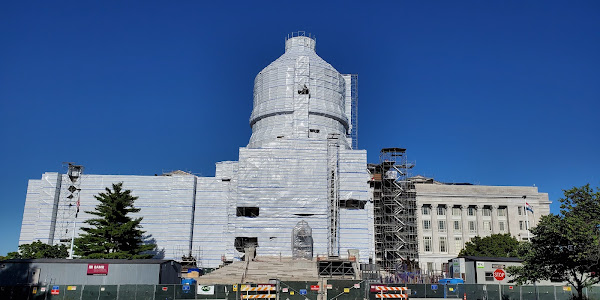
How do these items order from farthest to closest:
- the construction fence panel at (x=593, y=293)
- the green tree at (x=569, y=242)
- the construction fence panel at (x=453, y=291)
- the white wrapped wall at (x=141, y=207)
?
1. the white wrapped wall at (x=141, y=207)
2. the construction fence panel at (x=453, y=291)
3. the construction fence panel at (x=593, y=293)
4. the green tree at (x=569, y=242)

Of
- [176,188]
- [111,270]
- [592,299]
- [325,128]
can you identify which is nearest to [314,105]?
[325,128]

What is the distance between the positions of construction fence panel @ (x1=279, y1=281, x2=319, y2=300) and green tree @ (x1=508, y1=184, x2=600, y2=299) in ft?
35.4

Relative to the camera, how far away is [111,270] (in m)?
38.6

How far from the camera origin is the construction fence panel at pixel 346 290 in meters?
25.1

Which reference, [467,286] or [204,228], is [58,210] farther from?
[467,286]

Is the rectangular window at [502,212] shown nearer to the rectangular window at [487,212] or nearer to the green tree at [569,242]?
the rectangular window at [487,212]

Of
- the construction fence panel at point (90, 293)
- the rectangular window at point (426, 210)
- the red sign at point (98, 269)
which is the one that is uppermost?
the rectangular window at point (426, 210)

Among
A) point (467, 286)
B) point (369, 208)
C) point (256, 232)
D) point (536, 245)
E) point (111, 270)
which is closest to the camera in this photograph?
point (536, 245)

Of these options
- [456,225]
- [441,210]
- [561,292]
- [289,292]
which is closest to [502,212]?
[456,225]

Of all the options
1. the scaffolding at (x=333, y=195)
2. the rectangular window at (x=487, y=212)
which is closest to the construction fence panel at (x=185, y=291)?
the scaffolding at (x=333, y=195)

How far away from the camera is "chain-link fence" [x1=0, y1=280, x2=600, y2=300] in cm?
2538

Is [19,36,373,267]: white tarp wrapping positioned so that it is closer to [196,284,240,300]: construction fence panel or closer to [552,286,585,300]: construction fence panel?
[196,284,240,300]: construction fence panel

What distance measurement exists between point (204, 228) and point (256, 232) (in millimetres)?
11693

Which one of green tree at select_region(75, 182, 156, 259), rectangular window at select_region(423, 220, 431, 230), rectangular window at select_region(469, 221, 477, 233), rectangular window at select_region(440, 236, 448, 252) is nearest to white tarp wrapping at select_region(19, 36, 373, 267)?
green tree at select_region(75, 182, 156, 259)
